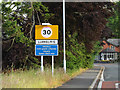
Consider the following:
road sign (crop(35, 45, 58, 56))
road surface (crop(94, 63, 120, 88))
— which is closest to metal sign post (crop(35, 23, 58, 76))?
road sign (crop(35, 45, 58, 56))

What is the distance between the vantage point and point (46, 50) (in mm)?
19281

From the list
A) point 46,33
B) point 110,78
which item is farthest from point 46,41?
point 110,78

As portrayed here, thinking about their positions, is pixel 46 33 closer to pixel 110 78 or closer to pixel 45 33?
pixel 45 33

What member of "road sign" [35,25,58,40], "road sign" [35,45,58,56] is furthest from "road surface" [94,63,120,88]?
"road sign" [35,25,58,40]

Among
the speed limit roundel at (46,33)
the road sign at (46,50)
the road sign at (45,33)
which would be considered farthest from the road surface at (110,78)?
the speed limit roundel at (46,33)

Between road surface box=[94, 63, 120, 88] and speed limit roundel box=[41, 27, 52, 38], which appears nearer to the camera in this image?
speed limit roundel box=[41, 27, 52, 38]

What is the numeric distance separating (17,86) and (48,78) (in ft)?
16.0

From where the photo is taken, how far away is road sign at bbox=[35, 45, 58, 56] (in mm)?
19219

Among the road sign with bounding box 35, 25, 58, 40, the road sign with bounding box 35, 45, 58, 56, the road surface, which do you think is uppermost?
the road sign with bounding box 35, 25, 58, 40

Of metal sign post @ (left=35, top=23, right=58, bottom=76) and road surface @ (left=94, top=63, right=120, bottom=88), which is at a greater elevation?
metal sign post @ (left=35, top=23, right=58, bottom=76)

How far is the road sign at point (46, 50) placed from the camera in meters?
19.2

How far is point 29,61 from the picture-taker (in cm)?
2138

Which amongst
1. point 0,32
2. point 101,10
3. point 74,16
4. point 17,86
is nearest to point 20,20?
point 0,32

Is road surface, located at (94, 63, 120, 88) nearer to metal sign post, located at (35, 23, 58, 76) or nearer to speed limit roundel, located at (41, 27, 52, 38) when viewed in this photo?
metal sign post, located at (35, 23, 58, 76)
